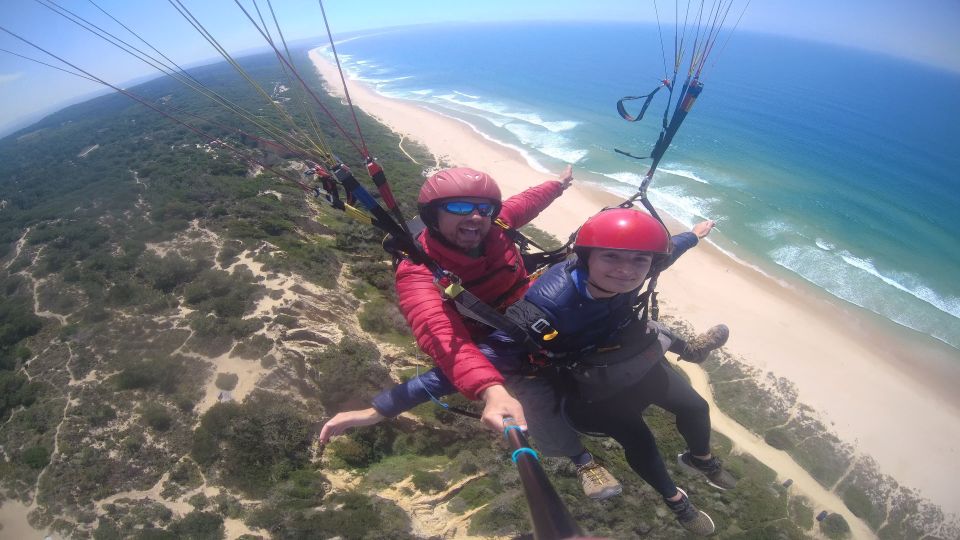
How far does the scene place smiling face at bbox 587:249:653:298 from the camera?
294 cm

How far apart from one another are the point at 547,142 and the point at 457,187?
40.5m

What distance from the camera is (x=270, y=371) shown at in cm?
917

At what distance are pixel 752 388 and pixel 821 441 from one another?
2.23 metres

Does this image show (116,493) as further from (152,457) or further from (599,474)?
(599,474)

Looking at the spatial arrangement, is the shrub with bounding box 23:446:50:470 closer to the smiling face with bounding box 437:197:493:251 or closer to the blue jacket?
the blue jacket

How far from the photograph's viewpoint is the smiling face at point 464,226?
3.23m

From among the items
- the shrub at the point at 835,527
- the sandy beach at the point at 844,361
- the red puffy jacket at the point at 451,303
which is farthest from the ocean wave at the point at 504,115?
Answer: the red puffy jacket at the point at 451,303

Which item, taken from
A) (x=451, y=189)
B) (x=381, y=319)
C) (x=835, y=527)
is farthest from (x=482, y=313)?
(x=835, y=527)

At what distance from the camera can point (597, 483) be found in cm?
384

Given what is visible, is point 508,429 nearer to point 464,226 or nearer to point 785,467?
point 464,226

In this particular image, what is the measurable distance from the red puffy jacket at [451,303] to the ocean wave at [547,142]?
113 feet

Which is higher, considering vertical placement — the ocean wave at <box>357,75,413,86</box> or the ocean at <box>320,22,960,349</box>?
the ocean wave at <box>357,75,413,86</box>

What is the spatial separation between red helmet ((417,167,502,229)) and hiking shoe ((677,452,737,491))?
3.13 meters

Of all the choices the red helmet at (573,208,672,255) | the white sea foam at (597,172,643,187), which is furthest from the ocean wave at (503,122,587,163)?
the red helmet at (573,208,672,255)
